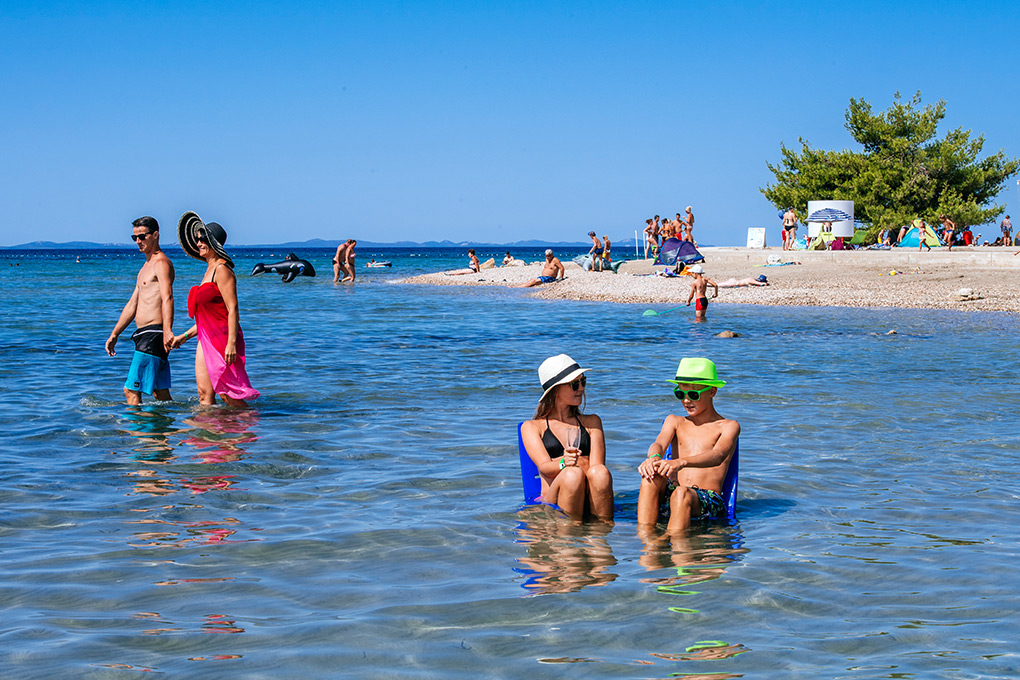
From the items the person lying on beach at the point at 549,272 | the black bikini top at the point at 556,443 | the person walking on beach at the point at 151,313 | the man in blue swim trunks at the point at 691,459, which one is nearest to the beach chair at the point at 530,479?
the black bikini top at the point at 556,443

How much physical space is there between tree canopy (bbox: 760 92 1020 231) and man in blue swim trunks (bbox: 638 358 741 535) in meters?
37.2

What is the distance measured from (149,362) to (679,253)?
88.0 ft

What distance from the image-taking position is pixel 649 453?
590 cm

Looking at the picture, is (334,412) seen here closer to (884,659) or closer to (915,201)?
(884,659)

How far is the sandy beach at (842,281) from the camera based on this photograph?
24766 millimetres

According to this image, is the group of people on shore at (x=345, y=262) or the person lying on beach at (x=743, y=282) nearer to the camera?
the person lying on beach at (x=743, y=282)

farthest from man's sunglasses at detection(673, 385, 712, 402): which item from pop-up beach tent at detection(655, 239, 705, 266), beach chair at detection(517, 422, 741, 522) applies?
pop-up beach tent at detection(655, 239, 705, 266)

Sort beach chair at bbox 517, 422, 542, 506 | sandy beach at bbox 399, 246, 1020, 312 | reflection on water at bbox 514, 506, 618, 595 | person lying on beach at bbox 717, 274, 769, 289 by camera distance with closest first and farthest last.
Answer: reflection on water at bbox 514, 506, 618, 595 → beach chair at bbox 517, 422, 542, 506 → sandy beach at bbox 399, 246, 1020, 312 → person lying on beach at bbox 717, 274, 769, 289

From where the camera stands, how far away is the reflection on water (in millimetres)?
5074

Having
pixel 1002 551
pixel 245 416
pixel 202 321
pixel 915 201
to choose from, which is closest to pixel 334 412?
pixel 245 416

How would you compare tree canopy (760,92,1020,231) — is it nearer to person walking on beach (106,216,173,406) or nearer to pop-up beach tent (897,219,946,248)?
pop-up beach tent (897,219,946,248)

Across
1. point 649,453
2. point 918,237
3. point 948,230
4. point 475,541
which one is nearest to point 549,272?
point 918,237

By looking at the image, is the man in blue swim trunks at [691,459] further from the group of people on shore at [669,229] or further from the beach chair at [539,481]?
the group of people on shore at [669,229]

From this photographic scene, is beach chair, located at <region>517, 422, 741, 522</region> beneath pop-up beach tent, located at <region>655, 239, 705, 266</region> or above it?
beneath
